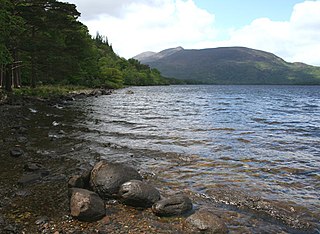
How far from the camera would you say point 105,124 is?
2492 cm

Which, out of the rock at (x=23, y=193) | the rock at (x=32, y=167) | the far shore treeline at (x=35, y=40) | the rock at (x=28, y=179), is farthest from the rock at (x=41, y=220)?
the far shore treeline at (x=35, y=40)

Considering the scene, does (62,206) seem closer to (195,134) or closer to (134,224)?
(134,224)

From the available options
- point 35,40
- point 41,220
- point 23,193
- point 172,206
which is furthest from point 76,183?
point 35,40

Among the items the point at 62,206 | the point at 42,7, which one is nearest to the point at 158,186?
the point at 62,206

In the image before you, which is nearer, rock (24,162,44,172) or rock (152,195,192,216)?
rock (152,195,192,216)

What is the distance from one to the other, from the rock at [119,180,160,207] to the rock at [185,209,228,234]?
1.45 metres

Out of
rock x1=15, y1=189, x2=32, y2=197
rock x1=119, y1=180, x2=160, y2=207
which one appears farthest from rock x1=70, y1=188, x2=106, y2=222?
rock x1=15, y1=189, x2=32, y2=197

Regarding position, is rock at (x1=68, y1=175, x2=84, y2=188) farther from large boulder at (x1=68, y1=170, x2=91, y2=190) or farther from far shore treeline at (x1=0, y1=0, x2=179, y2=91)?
far shore treeline at (x1=0, y1=0, x2=179, y2=91)

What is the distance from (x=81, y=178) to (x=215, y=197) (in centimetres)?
469

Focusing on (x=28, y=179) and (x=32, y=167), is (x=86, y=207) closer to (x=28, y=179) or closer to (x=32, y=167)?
(x=28, y=179)

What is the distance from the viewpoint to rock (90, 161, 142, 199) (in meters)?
9.13

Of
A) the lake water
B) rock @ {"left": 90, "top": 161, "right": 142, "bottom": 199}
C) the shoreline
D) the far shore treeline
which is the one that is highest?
the far shore treeline

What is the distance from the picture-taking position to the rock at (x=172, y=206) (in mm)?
8008

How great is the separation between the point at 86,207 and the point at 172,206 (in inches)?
96.2
